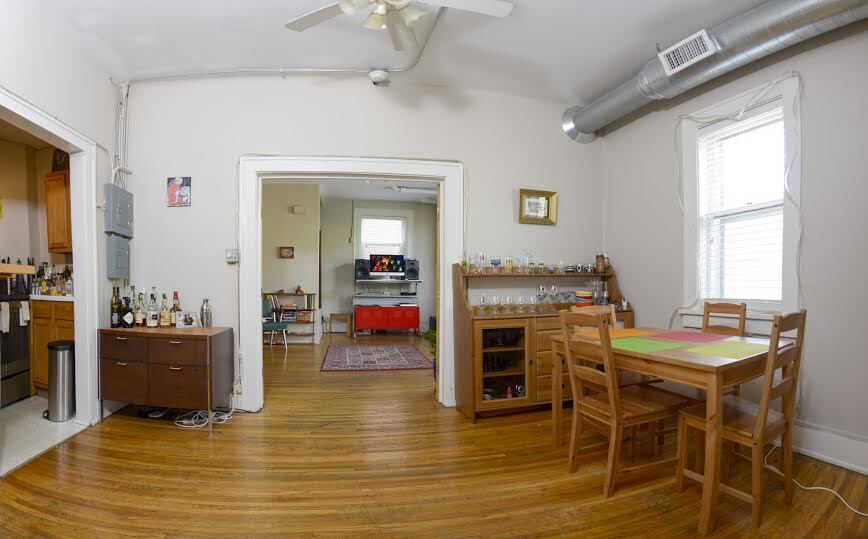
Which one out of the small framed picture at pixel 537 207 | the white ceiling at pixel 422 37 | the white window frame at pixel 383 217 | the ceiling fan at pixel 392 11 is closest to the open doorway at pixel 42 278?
the white ceiling at pixel 422 37

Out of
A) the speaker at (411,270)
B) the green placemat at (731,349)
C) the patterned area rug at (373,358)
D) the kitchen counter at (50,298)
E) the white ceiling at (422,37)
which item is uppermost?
the white ceiling at (422,37)

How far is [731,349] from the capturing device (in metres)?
1.92

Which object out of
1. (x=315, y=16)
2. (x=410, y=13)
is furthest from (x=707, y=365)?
(x=315, y=16)

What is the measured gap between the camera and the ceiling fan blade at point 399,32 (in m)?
2.14

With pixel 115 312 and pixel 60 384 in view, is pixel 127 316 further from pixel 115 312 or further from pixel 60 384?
pixel 60 384

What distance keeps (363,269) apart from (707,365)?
656 cm

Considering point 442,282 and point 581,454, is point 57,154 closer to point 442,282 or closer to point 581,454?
point 442,282

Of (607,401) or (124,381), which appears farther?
(124,381)

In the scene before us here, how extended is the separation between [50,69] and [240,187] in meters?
1.34

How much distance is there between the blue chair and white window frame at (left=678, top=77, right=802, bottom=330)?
17.8ft

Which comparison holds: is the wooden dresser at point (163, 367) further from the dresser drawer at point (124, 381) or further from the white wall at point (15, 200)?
the white wall at point (15, 200)

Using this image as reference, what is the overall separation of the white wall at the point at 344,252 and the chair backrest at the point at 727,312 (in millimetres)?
5652

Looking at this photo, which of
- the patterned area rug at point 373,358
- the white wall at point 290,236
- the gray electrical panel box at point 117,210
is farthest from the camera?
the white wall at point 290,236

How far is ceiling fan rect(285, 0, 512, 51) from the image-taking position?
1.98m
